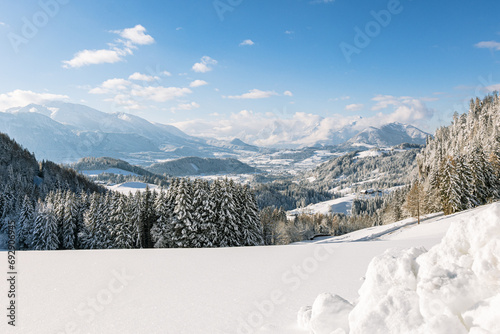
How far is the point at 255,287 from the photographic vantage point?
732 cm

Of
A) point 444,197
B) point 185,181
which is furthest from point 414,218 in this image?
point 185,181

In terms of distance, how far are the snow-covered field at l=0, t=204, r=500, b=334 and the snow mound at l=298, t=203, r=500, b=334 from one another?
1 cm

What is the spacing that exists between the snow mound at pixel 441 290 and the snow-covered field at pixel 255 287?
0.01 m

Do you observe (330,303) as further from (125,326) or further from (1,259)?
(1,259)

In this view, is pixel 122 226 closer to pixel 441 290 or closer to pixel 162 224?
pixel 162 224

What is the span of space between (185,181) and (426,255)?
27505 millimetres

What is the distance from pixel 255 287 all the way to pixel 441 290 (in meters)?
5.01

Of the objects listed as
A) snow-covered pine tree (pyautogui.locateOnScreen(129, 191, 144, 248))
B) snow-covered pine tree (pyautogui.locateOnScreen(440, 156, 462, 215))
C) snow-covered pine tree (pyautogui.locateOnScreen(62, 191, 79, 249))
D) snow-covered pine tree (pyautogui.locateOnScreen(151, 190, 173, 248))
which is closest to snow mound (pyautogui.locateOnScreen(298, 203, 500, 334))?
snow-covered pine tree (pyautogui.locateOnScreen(151, 190, 173, 248))

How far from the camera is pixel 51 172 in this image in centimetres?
11838

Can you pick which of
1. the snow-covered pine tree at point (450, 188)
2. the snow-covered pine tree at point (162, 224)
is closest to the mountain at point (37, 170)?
the snow-covered pine tree at point (162, 224)

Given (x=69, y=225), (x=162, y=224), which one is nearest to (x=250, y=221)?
(x=162, y=224)

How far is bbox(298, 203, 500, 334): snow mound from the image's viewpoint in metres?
3.10

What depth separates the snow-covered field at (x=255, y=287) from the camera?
3.38 m

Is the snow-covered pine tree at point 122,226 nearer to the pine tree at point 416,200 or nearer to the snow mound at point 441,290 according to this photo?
the snow mound at point 441,290
